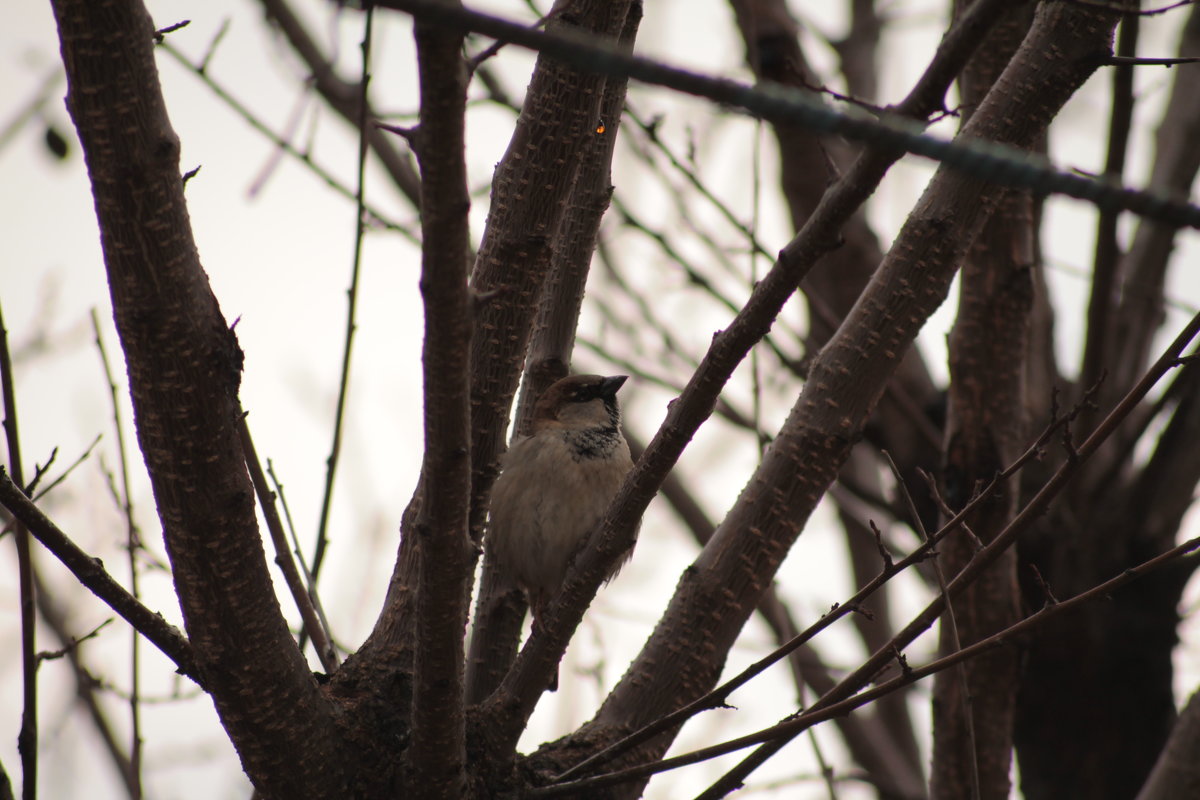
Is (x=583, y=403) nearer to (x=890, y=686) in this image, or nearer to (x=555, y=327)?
(x=555, y=327)

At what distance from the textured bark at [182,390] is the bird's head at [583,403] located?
5.44ft

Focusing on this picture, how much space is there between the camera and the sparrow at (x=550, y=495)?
3752 mm

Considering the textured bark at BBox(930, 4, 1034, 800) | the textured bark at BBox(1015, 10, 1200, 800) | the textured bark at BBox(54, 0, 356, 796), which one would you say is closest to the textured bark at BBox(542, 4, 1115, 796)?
the textured bark at BBox(930, 4, 1034, 800)

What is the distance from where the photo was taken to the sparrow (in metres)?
3.75

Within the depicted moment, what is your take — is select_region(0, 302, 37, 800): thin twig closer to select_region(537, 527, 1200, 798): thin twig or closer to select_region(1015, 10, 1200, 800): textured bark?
select_region(537, 527, 1200, 798): thin twig

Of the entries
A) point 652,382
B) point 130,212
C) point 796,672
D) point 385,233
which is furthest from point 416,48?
point 652,382

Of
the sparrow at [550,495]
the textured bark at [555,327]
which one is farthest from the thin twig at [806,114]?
the sparrow at [550,495]

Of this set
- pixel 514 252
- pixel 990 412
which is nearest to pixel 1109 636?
pixel 990 412

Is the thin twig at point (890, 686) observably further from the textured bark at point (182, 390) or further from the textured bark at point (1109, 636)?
the textured bark at point (1109, 636)

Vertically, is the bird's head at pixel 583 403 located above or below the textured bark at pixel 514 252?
above

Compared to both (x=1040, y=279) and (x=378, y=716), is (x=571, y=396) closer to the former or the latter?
(x=378, y=716)

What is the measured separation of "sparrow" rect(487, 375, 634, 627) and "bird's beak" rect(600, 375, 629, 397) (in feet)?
1.00

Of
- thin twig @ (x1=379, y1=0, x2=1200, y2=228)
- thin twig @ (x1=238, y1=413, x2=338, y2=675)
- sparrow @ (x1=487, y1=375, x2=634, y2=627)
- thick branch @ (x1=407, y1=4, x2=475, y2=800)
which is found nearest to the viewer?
thin twig @ (x1=379, y1=0, x2=1200, y2=228)

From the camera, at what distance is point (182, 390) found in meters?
1.93
